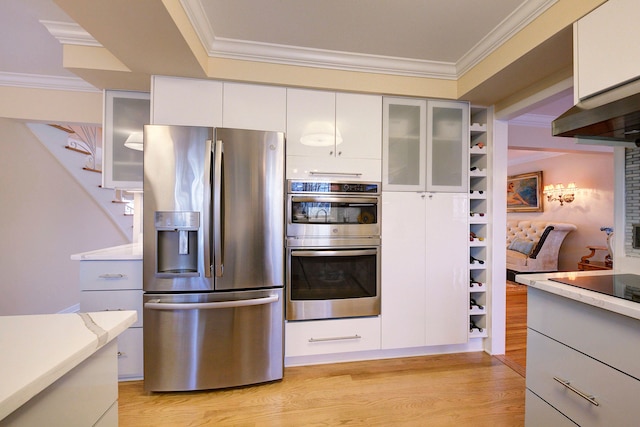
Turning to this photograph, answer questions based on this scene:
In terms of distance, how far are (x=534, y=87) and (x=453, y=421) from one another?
2.33 m

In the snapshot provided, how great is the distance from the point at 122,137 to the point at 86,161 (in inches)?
66.6

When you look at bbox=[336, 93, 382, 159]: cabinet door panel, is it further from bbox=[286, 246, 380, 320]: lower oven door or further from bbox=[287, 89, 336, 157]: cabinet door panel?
bbox=[286, 246, 380, 320]: lower oven door

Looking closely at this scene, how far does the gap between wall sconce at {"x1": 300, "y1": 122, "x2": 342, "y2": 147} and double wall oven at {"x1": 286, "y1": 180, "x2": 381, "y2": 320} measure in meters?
0.32

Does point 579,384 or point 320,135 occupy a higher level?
point 320,135

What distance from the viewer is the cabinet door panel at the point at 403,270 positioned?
218 centimetres

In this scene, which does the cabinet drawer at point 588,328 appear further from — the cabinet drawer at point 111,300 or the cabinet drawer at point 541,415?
the cabinet drawer at point 111,300

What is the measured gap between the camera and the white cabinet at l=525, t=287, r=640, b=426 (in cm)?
94

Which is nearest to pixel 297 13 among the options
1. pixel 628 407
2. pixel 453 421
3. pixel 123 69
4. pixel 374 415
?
pixel 123 69

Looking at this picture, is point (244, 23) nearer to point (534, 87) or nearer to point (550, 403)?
point (534, 87)

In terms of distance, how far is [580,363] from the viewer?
3.53 feet

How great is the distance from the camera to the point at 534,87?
199 centimetres

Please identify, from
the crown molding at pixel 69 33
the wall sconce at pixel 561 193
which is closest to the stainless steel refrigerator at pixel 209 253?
the crown molding at pixel 69 33

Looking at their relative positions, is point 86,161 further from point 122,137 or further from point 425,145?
point 425,145

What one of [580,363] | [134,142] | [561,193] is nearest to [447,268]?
[580,363]
